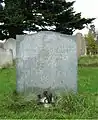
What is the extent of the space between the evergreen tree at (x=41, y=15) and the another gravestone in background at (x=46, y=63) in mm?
18598

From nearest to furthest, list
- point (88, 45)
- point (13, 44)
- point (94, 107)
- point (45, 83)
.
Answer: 1. point (94, 107)
2. point (45, 83)
3. point (13, 44)
4. point (88, 45)

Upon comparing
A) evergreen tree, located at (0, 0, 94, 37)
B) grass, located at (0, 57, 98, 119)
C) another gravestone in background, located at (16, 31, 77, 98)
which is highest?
evergreen tree, located at (0, 0, 94, 37)

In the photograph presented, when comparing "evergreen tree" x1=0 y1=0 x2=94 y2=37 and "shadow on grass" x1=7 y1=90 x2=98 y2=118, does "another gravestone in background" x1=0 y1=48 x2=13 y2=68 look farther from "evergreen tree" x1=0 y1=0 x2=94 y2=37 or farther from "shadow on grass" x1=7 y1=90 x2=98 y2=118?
"shadow on grass" x1=7 y1=90 x2=98 y2=118

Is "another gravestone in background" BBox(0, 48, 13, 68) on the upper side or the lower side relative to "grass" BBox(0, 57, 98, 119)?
upper

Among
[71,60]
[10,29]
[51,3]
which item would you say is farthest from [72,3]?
[71,60]

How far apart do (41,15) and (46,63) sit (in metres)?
20.3

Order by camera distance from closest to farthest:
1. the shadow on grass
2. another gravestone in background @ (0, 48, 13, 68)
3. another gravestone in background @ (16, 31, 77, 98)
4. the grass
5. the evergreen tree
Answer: the grass → the shadow on grass → another gravestone in background @ (16, 31, 77, 98) → another gravestone in background @ (0, 48, 13, 68) → the evergreen tree

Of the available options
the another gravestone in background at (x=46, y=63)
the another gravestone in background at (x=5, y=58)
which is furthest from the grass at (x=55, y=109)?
the another gravestone in background at (x=5, y=58)

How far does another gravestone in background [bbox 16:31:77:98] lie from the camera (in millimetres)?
9195

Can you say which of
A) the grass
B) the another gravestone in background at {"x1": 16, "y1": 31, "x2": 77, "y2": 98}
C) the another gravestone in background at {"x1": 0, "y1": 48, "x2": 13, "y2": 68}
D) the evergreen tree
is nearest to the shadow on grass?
the grass

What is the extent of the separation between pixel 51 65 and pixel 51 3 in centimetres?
2036

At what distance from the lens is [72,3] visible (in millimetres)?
29531

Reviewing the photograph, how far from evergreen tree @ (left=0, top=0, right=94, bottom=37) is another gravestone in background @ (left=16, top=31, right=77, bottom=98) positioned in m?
18.6

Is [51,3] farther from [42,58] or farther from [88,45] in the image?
[42,58]
